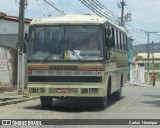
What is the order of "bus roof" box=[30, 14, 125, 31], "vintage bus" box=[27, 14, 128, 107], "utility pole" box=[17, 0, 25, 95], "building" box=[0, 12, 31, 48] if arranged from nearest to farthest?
"vintage bus" box=[27, 14, 128, 107]
"bus roof" box=[30, 14, 125, 31]
"utility pole" box=[17, 0, 25, 95]
"building" box=[0, 12, 31, 48]

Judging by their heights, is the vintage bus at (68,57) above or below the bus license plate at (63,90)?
above

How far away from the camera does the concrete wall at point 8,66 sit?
28.8 m

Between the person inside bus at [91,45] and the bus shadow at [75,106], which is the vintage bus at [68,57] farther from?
the bus shadow at [75,106]

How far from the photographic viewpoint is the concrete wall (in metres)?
28.8

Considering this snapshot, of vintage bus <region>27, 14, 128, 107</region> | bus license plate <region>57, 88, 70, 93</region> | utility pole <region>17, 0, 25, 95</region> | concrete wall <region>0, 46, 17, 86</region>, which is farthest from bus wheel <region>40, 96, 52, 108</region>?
concrete wall <region>0, 46, 17, 86</region>

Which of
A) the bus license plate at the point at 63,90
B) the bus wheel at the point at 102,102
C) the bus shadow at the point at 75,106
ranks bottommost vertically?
the bus shadow at the point at 75,106

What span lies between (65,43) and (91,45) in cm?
96

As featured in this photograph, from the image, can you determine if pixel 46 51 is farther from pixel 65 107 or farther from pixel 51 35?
pixel 65 107

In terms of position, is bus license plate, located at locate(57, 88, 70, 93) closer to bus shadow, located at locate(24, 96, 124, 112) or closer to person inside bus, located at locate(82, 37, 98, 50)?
bus shadow, located at locate(24, 96, 124, 112)

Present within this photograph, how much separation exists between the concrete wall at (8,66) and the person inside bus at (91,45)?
11882 mm

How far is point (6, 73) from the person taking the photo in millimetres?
29266

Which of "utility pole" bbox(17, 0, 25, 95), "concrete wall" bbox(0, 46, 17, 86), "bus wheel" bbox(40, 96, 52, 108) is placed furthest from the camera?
"concrete wall" bbox(0, 46, 17, 86)

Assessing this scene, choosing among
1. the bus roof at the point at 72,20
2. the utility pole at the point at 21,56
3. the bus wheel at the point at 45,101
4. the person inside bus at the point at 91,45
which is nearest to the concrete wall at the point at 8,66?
the utility pole at the point at 21,56

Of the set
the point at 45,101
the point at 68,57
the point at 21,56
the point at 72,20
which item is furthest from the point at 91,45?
the point at 21,56
